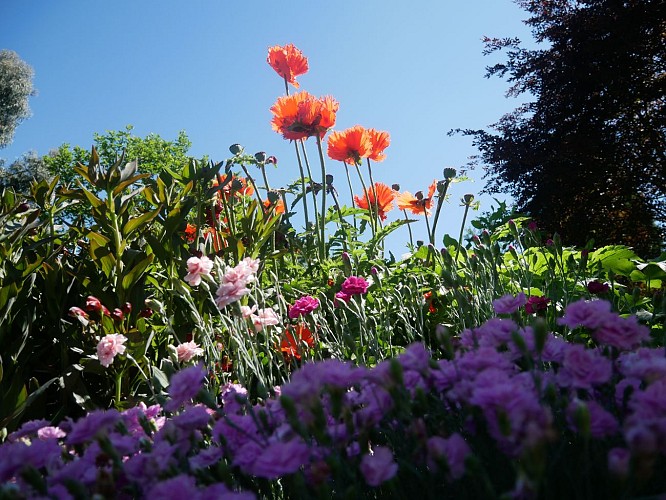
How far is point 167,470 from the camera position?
37.4 inches

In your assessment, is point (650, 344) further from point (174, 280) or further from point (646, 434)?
point (174, 280)

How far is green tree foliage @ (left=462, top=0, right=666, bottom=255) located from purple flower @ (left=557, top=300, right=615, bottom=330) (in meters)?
8.48

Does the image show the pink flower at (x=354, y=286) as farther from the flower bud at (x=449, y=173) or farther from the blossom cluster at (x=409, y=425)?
the flower bud at (x=449, y=173)

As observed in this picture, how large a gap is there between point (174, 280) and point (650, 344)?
4.51 feet

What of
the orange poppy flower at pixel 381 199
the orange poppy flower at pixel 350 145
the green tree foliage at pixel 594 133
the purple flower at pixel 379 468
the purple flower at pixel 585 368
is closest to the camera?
the purple flower at pixel 379 468

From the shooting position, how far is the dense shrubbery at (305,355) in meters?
0.86

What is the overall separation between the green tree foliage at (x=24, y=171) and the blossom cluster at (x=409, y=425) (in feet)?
68.9

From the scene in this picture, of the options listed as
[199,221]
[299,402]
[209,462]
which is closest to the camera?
[299,402]

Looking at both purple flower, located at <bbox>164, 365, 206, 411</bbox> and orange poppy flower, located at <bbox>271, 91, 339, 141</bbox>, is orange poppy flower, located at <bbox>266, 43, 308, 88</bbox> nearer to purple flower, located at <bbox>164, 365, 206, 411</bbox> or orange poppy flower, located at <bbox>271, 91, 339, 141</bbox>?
orange poppy flower, located at <bbox>271, 91, 339, 141</bbox>

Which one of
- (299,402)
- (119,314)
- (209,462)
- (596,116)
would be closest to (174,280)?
(119,314)

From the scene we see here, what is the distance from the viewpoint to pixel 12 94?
22.3m

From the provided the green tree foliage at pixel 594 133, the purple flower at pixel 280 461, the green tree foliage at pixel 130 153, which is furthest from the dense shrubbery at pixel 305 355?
the green tree foliage at pixel 130 153

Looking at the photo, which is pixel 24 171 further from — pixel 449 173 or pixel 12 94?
pixel 449 173

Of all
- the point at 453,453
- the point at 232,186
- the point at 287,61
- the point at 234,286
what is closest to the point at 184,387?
the point at 453,453
